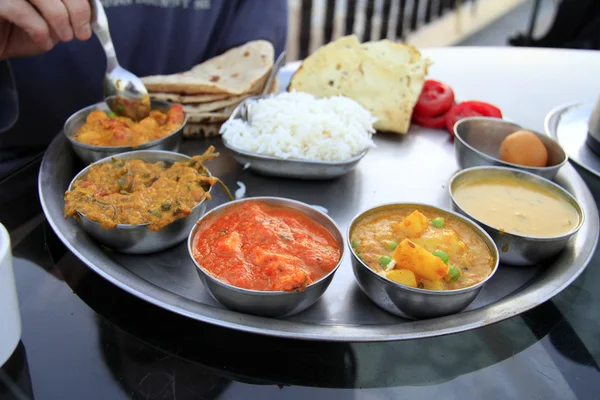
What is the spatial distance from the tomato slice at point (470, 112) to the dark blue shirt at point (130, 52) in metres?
1.24

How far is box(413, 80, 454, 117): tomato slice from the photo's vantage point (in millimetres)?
2881

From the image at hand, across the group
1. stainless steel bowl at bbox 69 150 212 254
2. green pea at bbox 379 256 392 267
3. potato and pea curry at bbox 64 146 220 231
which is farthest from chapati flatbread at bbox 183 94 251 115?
green pea at bbox 379 256 392 267

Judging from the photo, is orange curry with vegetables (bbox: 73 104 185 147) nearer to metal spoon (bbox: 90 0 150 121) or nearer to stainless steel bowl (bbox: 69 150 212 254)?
metal spoon (bbox: 90 0 150 121)

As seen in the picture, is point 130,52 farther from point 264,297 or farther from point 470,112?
point 264,297

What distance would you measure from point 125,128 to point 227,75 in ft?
2.36

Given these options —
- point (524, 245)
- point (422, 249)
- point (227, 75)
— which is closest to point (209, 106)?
point (227, 75)

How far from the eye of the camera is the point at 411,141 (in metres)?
2.79

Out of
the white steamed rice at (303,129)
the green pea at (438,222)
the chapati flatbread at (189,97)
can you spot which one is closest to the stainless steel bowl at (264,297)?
the green pea at (438,222)

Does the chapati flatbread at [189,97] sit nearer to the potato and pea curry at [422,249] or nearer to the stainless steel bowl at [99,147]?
the stainless steel bowl at [99,147]

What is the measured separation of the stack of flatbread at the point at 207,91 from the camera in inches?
103

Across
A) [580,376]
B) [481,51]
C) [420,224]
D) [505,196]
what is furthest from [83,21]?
[481,51]

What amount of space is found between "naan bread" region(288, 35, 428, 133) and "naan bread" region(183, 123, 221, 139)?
55cm

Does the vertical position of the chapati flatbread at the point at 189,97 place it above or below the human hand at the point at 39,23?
below

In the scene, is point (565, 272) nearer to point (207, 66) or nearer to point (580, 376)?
point (580, 376)
